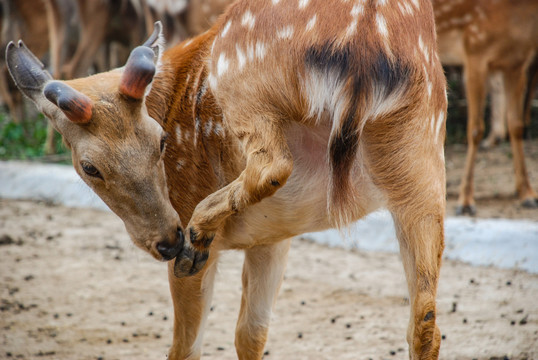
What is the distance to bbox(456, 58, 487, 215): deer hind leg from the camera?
22.6ft

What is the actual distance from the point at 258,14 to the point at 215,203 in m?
0.76

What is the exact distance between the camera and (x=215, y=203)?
2.74 meters

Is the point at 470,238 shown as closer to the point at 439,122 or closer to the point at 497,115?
the point at 439,122

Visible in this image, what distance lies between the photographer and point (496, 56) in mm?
7047

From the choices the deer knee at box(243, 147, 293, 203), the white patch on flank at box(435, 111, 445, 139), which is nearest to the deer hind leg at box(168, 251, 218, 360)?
the deer knee at box(243, 147, 293, 203)

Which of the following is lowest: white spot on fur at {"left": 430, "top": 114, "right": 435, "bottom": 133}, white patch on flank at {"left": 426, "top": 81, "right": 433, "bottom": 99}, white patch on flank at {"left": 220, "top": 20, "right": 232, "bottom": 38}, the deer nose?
the deer nose

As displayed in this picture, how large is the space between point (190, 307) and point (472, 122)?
14.8ft

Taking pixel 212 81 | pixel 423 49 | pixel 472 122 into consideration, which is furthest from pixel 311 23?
pixel 472 122

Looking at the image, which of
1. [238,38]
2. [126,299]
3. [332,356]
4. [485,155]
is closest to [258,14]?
[238,38]

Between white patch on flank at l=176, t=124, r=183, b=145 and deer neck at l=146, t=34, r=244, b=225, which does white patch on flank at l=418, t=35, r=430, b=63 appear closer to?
deer neck at l=146, t=34, r=244, b=225

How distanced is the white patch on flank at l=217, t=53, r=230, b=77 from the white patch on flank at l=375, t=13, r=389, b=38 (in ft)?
2.02

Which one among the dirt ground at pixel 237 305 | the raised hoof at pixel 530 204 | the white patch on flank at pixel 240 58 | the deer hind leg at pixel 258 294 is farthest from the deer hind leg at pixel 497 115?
the white patch on flank at pixel 240 58

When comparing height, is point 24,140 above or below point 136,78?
above

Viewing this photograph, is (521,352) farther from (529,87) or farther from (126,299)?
(529,87)
